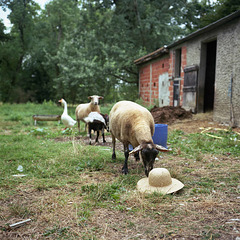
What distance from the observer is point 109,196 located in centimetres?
386

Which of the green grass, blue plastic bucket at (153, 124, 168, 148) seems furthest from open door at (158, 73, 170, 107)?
the green grass

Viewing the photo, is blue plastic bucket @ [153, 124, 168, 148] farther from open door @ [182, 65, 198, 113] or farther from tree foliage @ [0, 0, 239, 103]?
tree foliage @ [0, 0, 239, 103]

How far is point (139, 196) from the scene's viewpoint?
363cm

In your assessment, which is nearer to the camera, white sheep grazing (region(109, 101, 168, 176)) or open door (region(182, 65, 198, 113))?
white sheep grazing (region(109, 101, 168, 176))

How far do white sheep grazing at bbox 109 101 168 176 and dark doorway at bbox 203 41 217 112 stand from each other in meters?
7.60

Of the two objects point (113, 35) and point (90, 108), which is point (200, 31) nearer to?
point (90, 108)

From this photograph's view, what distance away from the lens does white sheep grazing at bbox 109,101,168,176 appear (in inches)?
167

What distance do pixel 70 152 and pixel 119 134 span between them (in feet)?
5.31

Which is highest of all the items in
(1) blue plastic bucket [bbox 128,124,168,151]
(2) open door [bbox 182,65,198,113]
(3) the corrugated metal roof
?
(3) the corrugated metal roof

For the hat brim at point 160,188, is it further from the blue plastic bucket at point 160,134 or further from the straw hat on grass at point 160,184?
the blue plastic bucket at point 160,134

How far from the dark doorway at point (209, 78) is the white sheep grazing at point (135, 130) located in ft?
24.9

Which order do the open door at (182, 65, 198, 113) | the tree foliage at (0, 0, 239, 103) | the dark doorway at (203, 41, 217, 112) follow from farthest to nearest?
the tree foliage at (0, 0, 239, 103)
the dark doorway at (203, 41, 217, 112)
the open door at (182, 65, 198, 113)

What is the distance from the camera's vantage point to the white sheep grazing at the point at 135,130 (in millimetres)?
4246

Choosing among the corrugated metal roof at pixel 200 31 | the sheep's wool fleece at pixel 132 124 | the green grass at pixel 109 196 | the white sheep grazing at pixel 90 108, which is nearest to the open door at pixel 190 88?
the corrugated metal roof at pixel 200 31
